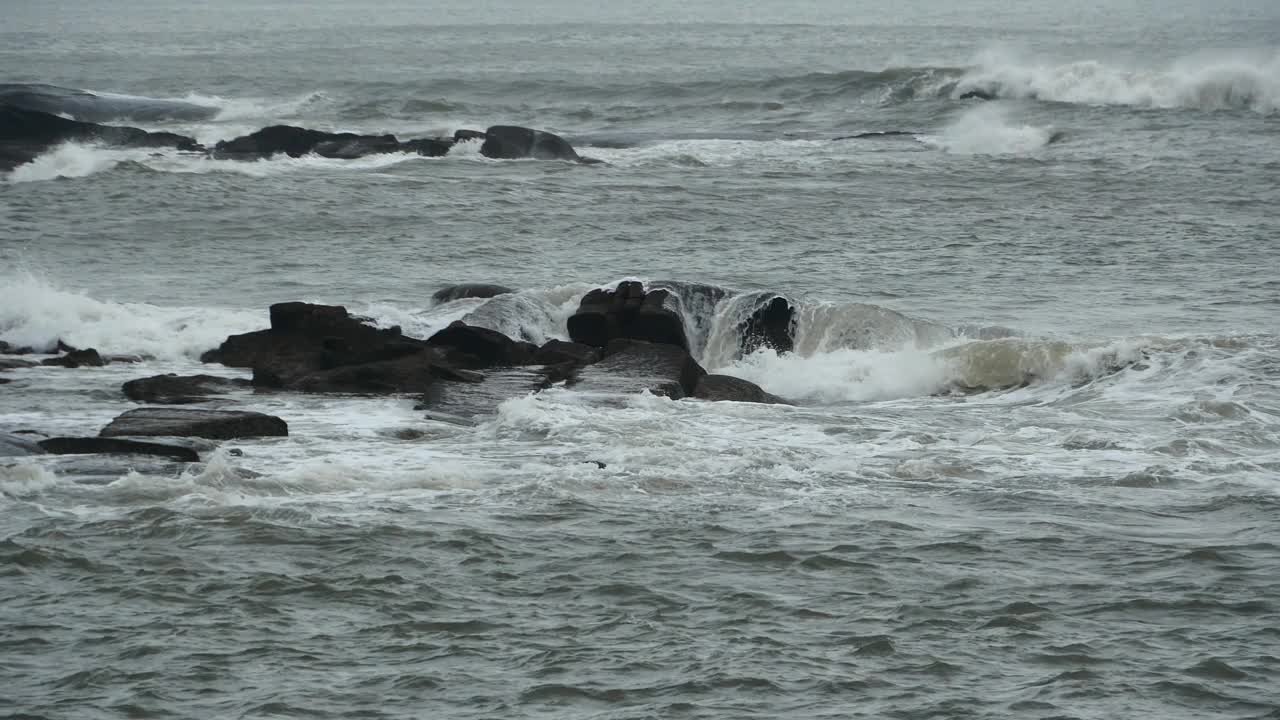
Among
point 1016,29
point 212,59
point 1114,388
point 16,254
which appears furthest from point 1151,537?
point 1016,29

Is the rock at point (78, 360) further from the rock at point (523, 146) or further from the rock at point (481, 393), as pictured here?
the rock at point (523, 146)

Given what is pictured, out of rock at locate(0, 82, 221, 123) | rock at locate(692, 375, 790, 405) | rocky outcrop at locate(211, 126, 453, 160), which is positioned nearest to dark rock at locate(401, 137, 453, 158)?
rocky outcrop at locate(211, 126, 453, 160)

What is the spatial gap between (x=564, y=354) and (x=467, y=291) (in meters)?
3.45

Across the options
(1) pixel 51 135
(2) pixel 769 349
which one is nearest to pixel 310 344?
(2) pixel 769 349

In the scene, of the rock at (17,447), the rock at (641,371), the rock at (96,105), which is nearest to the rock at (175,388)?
the rock at (17,447)

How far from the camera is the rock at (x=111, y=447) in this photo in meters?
11.4

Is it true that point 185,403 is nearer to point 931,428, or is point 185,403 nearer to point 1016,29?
point 931,428

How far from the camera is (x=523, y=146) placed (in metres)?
33.6

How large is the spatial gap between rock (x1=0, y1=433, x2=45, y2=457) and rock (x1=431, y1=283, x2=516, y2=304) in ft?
23.2

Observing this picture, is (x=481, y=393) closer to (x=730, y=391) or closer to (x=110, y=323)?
(x=730, y=391)

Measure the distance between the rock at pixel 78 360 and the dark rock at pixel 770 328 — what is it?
648cm

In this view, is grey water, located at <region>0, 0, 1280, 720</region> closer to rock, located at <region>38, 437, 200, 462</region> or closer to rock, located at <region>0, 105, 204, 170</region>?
rock, located at <region>38, 437, 200, 462</region>

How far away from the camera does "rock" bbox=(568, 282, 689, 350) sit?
15.7 m

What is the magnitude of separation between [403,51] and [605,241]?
166ft
